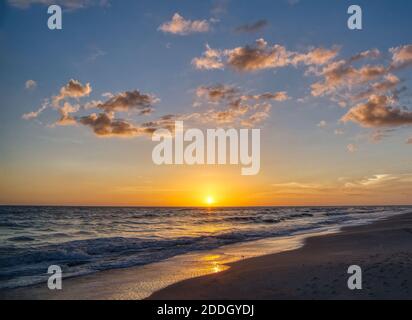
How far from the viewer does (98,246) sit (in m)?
22.3

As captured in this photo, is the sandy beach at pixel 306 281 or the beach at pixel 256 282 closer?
the sandy beach at pixel 306 281

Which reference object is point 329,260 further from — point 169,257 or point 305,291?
point 169,257

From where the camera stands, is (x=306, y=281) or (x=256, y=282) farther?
(x=256, y=282)

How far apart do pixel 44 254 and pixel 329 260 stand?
1433 centimetres

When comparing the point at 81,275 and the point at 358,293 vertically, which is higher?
the point at 358,293

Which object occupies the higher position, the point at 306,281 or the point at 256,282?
the point at 306,281

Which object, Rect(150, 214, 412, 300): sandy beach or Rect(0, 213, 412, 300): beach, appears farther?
Rect(0, 213, 412, 300): beach
